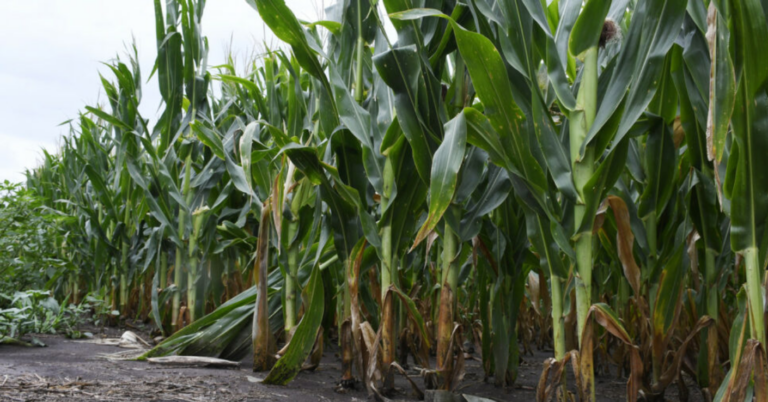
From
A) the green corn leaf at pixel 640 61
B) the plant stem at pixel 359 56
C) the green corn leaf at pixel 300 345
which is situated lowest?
the green corn leaf at pixel 300 345

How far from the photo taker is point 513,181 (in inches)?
55.4

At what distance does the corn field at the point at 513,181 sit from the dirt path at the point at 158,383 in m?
0.10

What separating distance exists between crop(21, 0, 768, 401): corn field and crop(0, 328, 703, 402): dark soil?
104 millimetres

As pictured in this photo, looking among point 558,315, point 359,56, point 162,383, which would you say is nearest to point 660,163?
point 558,315

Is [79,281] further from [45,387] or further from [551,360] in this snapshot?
[551,360]

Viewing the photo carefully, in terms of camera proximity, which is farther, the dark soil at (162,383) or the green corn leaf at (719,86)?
the dark soil at (162,383)

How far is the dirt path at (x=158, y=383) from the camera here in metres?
1.44

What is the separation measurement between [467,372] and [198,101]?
83.5 inches

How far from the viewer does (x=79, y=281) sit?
14.7 feet

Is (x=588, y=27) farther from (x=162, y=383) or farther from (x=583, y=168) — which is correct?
(x=162, y=383)

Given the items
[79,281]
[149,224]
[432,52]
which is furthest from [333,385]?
[79,281]

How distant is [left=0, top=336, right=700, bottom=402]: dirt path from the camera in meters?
1.44

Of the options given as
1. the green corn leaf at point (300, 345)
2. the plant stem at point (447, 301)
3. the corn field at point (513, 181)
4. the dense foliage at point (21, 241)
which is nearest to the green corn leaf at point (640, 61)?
the corn field at point (513, 181)

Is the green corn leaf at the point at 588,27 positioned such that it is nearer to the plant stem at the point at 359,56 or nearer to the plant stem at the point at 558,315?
the plant stem at the point at 558,315
